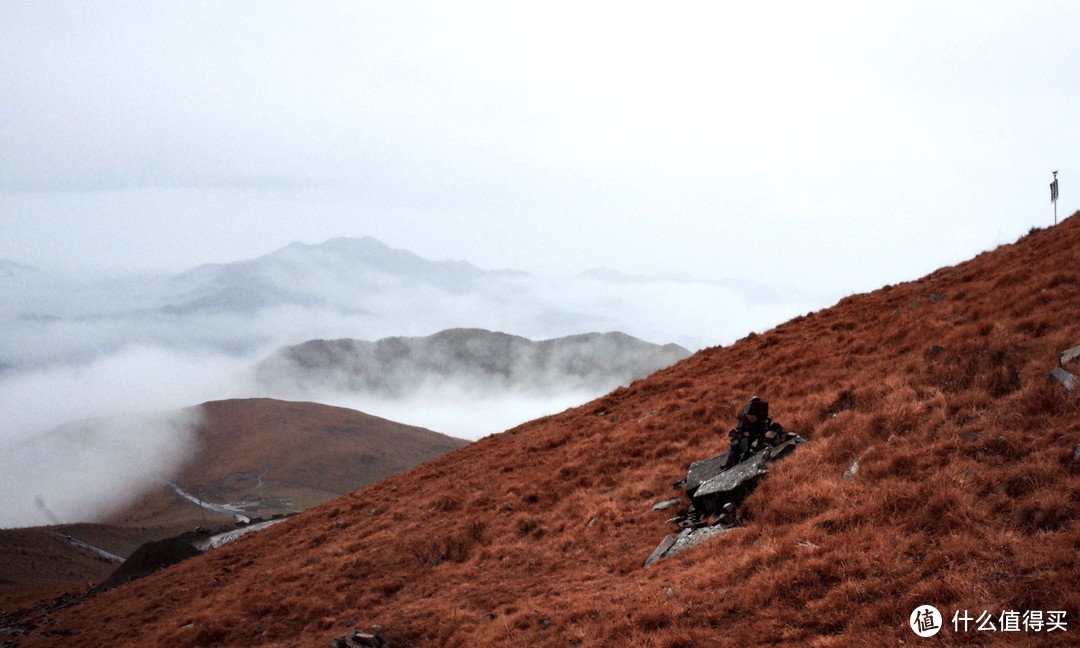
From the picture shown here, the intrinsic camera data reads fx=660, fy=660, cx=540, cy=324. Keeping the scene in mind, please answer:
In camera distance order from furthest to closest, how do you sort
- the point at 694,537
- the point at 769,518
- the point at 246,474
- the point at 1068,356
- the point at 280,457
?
the point at 280,457, the point at 246,474, the point at 694,537, the point at 1068,356, the point at 769,518

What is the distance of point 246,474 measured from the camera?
150 metres

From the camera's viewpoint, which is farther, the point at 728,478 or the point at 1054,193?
the point at 1054,193

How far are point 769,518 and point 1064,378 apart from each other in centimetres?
674

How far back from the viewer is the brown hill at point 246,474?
267 feet

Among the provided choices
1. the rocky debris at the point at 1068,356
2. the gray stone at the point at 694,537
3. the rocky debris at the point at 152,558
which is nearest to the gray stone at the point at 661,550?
the gray stone at the point at 694,537

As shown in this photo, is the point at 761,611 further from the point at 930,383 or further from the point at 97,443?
the point at 97,443

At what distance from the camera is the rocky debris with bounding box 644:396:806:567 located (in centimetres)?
1581

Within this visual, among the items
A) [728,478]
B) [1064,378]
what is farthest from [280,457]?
[1064,378]

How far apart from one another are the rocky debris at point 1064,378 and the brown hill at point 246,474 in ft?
273

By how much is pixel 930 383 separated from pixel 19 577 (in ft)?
286

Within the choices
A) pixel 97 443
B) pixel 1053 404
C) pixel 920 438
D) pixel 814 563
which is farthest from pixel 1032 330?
pixel 97 443

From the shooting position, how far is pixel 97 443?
190m
